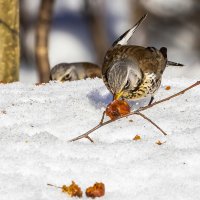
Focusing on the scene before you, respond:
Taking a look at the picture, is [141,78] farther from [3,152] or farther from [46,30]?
[46,30]

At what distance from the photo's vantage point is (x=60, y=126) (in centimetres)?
507

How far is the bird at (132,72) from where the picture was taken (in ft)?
18.2

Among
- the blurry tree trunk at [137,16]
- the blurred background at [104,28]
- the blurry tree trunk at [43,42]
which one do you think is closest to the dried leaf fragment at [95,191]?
the blurry tree trunk at [43,42]

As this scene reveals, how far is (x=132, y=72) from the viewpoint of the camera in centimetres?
569

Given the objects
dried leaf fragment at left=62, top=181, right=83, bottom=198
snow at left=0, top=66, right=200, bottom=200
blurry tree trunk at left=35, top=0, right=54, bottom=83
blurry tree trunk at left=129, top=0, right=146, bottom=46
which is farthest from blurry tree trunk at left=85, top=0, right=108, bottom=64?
dried leaf fragment at left=62, top=181, right=83, bottom=198

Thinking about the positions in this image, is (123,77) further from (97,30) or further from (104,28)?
(104,28)

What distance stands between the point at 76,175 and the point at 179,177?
23.5 inches

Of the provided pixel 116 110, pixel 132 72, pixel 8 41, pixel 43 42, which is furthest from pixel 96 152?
pixel 43 42

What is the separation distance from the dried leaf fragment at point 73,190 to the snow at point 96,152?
4 cm

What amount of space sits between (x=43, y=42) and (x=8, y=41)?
8.58 feet

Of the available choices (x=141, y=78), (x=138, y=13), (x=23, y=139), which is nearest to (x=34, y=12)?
A: (x=138, y=13)

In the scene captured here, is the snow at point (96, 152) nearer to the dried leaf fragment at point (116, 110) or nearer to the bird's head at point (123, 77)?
the dried leaf fragment at point (116, 110)

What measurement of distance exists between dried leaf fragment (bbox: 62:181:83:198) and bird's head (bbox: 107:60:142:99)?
1.53 meters

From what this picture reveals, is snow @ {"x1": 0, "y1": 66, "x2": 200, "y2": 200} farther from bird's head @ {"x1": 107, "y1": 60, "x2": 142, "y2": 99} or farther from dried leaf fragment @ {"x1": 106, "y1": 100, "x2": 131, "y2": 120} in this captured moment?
bird's head @ {"x1": 107, "y1": 60, "x2": 142, "y2": 99}
